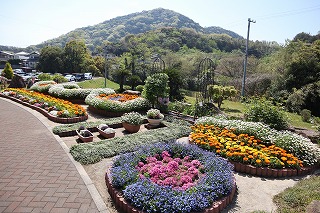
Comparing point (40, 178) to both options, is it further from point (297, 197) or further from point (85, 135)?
point (297, 197)

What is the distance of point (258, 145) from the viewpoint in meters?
7.00

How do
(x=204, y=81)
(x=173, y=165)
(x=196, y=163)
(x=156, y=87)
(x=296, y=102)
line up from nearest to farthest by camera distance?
(x=173, y=165) < (x=196, y=163) < (x=156, y=87) < (x=204, y=81) < (x=296, y=102)

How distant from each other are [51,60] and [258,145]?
48.8 metres

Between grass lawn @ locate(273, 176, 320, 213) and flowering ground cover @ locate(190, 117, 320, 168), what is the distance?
96cm

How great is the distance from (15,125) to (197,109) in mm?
7637

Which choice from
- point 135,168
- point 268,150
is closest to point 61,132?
point 135,168

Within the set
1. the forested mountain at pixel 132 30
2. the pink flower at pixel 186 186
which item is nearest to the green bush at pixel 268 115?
the pink flower at pixel 186 186

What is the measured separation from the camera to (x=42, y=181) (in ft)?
16.8

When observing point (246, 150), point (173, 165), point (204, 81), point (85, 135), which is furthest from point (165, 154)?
point (204, 81)

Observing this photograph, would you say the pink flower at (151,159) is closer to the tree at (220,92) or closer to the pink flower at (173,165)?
the pink flower at (173,165)

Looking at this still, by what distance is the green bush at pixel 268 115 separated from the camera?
8.91 m

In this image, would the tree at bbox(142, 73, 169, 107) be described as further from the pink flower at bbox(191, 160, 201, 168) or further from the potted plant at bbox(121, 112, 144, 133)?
the pink flower at bbox(191, 160, 201, 168)

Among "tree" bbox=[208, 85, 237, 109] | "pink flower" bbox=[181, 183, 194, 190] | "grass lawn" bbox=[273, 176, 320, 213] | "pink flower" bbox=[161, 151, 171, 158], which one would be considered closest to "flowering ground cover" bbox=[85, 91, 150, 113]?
"tree" bbox=[208, 85, 237, 109]

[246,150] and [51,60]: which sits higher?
[51,60]
